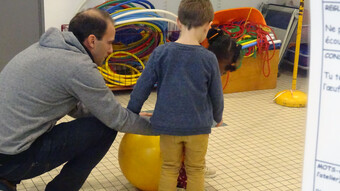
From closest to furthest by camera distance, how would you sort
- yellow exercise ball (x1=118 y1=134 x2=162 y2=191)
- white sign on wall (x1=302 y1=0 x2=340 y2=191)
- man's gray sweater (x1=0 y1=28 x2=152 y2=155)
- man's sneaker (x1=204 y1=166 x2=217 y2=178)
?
white sign on wall (x1=302 y1=0 x2=340 y2=191)
man's gray sweater (x1=0 y1=28 x2=152 y2=155)
yellow exercise ball (x1=118 y1=134 x2=162 y2=191)
man's sneaker (x1=204 y1=166 x2=217 y2=178)

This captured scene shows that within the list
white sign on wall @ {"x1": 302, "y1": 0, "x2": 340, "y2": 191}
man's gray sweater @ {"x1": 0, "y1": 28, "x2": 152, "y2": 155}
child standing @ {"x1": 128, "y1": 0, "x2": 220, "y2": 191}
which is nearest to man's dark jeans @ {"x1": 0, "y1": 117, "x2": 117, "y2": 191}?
man's gray sweater @ {"x1": 0, "y1": 28, "x2": 152, "y2": 155}

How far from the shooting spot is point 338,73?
90cm

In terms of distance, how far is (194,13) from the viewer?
199 cm

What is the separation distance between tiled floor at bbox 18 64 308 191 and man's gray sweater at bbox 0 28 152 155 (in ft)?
1.96

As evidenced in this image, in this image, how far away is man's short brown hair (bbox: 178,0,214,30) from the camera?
199cm

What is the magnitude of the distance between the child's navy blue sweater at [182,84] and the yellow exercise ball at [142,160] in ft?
0.81

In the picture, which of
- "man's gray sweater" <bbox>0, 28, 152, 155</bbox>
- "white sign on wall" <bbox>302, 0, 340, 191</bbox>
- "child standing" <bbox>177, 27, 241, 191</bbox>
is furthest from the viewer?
"child standing" <bbox>177, 27, 241, 191</bbox>

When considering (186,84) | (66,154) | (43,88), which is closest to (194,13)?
(186,84)

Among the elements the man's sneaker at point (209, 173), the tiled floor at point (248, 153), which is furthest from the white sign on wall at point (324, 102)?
the man's sneaker at point (209, 173)

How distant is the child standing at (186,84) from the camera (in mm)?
1992

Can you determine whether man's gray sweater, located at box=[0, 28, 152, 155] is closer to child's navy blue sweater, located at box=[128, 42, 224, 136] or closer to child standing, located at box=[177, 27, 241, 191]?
child's navy blue sweater, located at box=[128, 42, 224, 136]

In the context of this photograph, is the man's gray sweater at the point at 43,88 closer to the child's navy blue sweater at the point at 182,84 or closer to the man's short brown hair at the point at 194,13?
the child's navy blue sweater at the point at 182,84

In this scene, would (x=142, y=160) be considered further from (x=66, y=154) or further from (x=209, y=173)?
(x=209, y=173)

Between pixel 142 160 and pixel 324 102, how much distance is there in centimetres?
144
